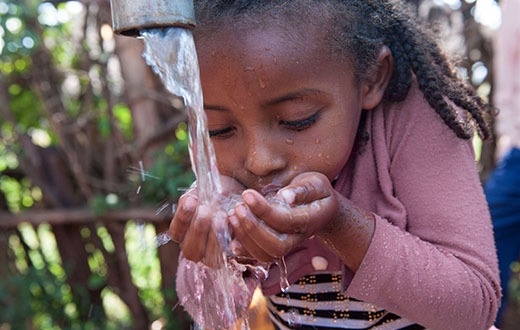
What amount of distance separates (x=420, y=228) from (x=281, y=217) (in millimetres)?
399

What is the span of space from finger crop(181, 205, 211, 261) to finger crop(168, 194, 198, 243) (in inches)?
0.5

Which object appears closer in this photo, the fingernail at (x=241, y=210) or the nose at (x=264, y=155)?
the fingernail at (x=241, y=210)

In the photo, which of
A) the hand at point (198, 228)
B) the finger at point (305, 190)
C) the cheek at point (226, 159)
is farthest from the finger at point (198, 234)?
the cheek at point (226, 159)

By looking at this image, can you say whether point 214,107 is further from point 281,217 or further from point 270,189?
point 281,217

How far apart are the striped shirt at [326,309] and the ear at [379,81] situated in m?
0.38

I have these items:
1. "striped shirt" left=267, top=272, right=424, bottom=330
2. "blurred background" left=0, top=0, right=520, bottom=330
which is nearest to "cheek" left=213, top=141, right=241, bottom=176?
"striped shirt" left=267, top=272, right=424, bottom=330

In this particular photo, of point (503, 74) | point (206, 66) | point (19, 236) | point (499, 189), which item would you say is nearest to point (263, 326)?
point (206, 66)

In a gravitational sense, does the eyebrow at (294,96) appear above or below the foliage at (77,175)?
above

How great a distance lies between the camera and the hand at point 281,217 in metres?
1.06

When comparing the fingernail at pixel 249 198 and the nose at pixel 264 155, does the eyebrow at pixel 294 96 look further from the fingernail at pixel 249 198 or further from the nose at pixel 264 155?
the fingernail at pixel 249 198

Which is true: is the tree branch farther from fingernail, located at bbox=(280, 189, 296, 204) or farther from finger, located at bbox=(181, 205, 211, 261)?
fingernail, located at bbox=(280, 189, 296, 204)

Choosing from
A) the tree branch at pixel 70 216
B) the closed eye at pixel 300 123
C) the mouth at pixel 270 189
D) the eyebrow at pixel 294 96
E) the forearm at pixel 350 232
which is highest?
the eyebrow at pixel 294 96

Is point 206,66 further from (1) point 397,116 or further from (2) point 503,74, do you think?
(2) point 503,74

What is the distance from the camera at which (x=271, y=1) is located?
51.0 inches
